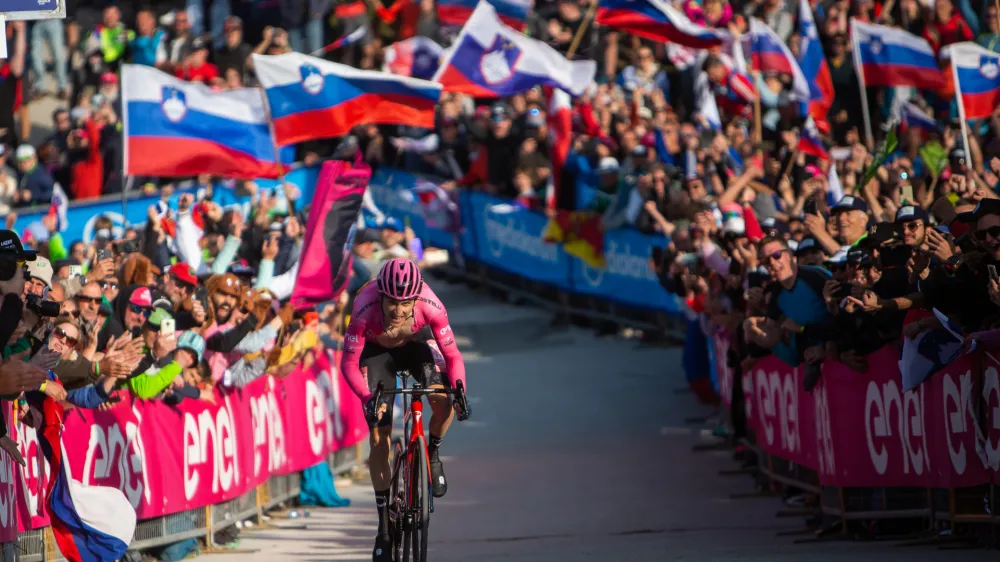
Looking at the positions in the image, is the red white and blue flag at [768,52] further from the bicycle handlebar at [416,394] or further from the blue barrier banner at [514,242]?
the bicycle handlebar at [416,394]

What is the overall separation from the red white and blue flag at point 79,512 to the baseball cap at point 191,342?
186 centimetres

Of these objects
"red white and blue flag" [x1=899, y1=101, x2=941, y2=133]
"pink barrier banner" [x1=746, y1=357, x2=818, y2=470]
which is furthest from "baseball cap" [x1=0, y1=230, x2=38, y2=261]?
"red white and blue flag" [x1=899, y1=101, x2=941, y2=133]

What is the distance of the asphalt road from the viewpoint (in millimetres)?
13273

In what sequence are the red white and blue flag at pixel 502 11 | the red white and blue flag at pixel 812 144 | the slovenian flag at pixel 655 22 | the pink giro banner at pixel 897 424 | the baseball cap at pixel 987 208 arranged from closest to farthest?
the baseball cap at pixel 987 208 < the pink giro banner at pixel 897 424 < the red white and blue flag at pixel 812 144 < the slovenian flag at pixel 655 22 < the red white and blue flag at pixel 502 11

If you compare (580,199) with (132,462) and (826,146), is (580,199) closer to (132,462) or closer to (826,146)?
(826,146)

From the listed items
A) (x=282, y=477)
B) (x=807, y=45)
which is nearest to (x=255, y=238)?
(x=282, y=477)

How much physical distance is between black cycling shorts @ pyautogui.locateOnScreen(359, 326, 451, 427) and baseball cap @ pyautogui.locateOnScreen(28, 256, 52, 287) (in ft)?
6.65

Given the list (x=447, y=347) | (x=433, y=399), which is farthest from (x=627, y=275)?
(x=447, y=347)

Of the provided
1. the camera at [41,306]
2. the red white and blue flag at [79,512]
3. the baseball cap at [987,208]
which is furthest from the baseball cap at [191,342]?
the baseball cap at [987,208]

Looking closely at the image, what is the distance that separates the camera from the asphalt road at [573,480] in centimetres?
1327

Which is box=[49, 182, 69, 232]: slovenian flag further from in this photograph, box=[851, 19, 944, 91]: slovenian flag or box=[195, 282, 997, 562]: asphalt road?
box=[851, 19, 944, 91]: slovenian flag

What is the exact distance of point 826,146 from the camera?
2248 cm

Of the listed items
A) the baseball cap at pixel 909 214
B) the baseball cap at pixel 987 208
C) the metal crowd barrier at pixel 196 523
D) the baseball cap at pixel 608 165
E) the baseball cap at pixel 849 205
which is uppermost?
the baseball cap at pixel 987 208

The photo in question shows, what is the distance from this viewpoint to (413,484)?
1109 centimetres
